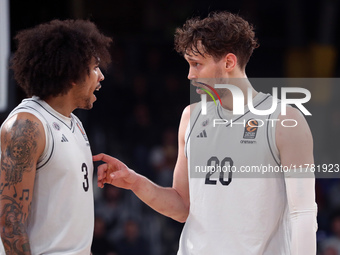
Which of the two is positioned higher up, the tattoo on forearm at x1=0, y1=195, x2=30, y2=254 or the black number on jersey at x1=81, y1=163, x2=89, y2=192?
the black number on jersey at x1=81, y1=163, x2=89, y2=192

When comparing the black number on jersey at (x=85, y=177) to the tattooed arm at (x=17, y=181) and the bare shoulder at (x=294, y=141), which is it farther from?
the bare shoulder at (x=294, y=141)

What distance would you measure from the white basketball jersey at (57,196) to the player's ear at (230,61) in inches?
45.7

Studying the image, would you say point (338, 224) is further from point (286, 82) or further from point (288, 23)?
point (288, 23)

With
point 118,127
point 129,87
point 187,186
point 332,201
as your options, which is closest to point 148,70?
point 129,87

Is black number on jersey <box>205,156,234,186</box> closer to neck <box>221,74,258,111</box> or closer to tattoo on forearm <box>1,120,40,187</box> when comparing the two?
neck <box>221,74,258,111</box>

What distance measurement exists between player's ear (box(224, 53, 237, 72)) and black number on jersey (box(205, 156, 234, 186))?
2.03 feet

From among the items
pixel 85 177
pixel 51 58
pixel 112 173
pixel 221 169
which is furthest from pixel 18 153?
pixel 221 169

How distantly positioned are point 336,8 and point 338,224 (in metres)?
4.51

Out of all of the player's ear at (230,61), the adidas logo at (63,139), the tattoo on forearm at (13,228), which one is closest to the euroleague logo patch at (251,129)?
the player's ear at (230,61)

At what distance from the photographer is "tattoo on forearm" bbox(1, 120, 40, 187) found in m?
2.99

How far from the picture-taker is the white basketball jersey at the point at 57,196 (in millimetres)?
3131

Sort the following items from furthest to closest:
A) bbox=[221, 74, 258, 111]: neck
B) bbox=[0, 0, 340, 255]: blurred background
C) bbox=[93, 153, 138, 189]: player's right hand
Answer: bbox=[0, 0, 340, 255]: blurred background < bbox=[93, 153, 138, 189]: player's right hand < bbox=[221, 74, 258, 111]: neck

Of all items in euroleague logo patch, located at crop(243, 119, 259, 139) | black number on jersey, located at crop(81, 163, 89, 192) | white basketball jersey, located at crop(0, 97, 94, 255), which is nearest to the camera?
white basketball jersey, located at crop(0, 97, 94, 255)

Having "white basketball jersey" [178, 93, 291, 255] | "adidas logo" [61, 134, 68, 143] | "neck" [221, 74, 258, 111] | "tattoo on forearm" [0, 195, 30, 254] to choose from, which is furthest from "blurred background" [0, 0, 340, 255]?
"tattoo on forearm" [0, 195, 30, 254]
